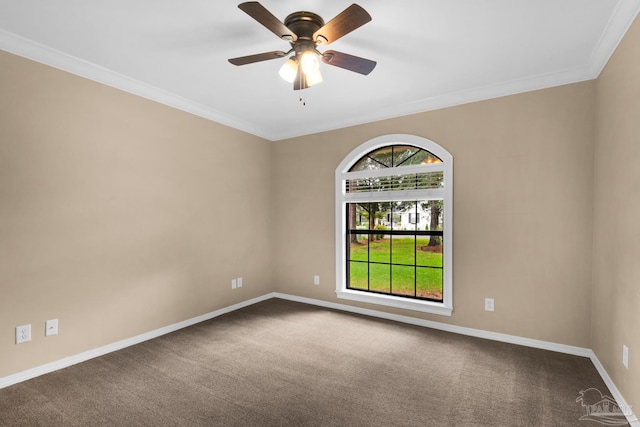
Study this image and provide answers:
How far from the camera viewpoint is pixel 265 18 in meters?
1.63

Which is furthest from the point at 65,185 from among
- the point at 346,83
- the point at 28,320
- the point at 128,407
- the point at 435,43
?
the point at 435,43

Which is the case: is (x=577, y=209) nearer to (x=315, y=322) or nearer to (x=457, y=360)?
(x=457, y=360)

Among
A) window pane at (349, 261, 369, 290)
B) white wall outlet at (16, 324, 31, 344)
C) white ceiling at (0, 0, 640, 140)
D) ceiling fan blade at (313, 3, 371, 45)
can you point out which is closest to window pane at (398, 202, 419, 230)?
window pane at (349, 261, 369, 290)

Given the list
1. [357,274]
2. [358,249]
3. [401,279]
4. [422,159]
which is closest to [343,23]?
[422,159]

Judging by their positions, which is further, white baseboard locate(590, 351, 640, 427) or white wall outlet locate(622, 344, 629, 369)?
white wall outlet locate(622, 344, 629, 369)

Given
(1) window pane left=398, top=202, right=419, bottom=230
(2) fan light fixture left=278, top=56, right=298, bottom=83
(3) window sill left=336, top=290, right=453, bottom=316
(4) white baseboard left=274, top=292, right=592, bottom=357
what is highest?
(2) fan light fixture left=278, top=56, right=298, bottom=83

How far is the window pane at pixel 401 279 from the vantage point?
383 centimetres

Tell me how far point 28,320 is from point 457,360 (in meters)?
3.48

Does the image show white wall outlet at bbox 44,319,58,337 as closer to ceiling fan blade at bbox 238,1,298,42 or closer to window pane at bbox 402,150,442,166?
ceiling fan blade at bbox 238,1,298,42

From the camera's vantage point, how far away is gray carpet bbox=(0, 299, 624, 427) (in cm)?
188

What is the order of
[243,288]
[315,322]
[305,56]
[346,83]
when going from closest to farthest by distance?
[305,56] → [346,83] → [315,322] → [243,288]

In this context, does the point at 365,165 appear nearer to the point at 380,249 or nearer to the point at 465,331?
the point at 380,249

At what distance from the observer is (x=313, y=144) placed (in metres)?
4.25

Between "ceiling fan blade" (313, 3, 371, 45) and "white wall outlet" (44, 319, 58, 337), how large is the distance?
9.67ft
